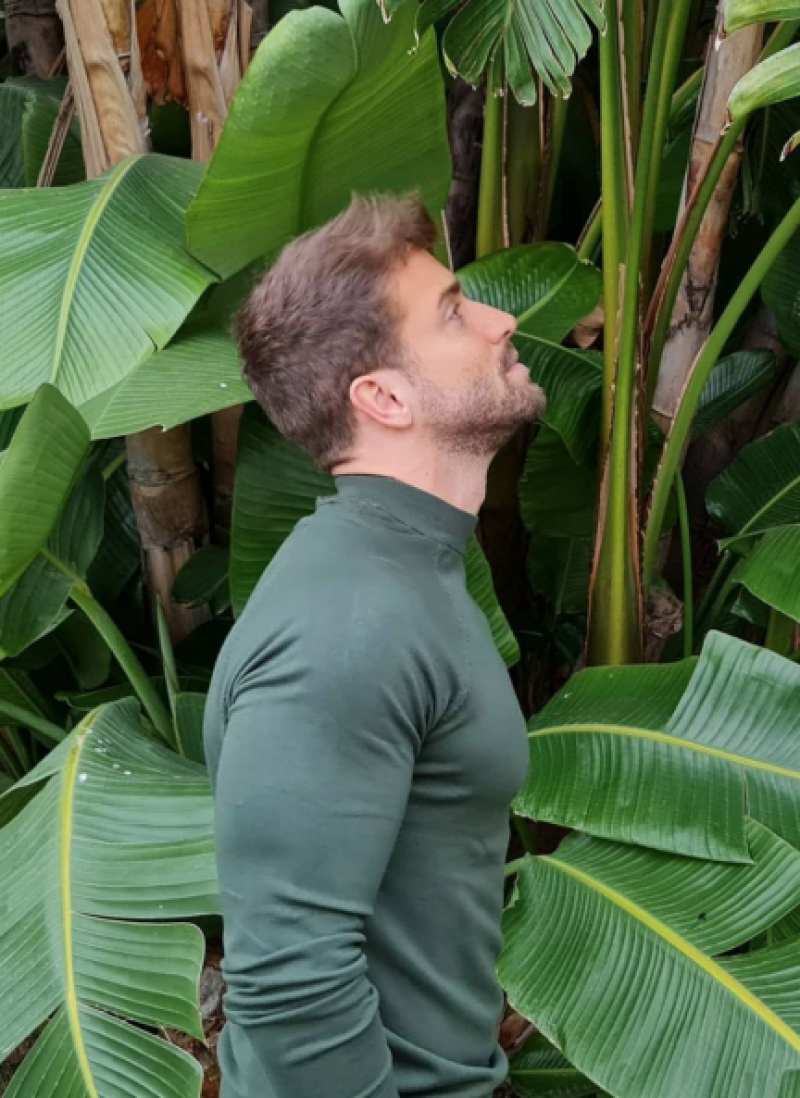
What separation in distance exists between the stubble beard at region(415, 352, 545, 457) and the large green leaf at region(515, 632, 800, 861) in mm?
483

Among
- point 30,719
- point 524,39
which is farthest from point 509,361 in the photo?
point 30,719

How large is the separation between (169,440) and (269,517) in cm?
23

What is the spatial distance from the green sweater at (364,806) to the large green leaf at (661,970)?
0.78ft

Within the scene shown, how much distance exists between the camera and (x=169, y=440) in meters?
1.35

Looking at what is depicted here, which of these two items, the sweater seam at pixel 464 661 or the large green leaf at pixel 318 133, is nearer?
the sweater seam at pixel 464 661

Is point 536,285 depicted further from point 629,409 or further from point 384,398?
point 384,398

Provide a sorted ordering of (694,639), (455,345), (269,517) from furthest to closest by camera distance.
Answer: (694,639)
(269,517)
(455,345)

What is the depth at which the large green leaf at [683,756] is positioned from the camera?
1.05 meters

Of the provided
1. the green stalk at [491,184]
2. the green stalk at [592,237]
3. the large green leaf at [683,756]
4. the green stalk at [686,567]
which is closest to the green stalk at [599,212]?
the green stalk at [592,237]

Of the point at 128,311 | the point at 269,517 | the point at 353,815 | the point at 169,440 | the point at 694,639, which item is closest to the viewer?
the point at 353,815

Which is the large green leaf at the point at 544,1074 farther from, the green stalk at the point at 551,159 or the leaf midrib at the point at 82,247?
the green stalk at the point at 551,159

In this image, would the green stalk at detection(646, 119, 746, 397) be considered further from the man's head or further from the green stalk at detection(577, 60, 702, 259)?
the man's head

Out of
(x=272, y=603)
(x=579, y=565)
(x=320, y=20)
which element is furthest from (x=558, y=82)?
(x=579, y=565)

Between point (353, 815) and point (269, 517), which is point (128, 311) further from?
point (353, 815)
